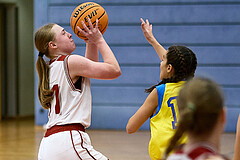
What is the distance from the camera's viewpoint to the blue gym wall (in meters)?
7.18

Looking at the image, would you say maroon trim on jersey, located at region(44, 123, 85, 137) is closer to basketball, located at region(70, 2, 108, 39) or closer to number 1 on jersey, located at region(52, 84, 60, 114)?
number 1 on jersey, located at region(52, 84, 60, 114)

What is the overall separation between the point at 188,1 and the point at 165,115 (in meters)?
5.51

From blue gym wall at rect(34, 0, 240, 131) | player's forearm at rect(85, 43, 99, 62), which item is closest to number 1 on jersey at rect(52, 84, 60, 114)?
Result: player's forearm at rect(85, 43, 99, 62)

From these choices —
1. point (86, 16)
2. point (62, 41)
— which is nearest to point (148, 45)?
point (86, 16)

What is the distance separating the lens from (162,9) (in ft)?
24.0

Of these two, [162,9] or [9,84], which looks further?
[9,84]

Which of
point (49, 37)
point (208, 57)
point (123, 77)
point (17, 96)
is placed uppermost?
point (49, 37)

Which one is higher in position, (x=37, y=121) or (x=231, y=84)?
(x=231, y=84)

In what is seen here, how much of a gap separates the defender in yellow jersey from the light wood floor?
269 centimetres

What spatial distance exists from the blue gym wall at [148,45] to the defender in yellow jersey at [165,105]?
5088 millimetres

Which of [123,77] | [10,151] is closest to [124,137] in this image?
[123,77]

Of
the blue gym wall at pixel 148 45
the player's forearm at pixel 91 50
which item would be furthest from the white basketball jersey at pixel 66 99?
the blue gym wall at pixel 148 45

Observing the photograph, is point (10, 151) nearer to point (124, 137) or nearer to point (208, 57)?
point (124, 137)

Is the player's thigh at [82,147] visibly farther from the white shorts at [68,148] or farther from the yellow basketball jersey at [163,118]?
the yellow basketball jersey at [163,118]
